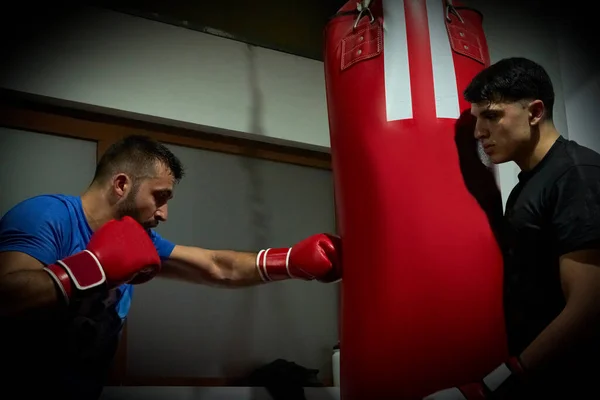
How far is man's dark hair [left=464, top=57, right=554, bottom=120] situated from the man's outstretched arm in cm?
62

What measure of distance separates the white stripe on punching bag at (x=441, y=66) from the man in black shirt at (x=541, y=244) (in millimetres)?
56

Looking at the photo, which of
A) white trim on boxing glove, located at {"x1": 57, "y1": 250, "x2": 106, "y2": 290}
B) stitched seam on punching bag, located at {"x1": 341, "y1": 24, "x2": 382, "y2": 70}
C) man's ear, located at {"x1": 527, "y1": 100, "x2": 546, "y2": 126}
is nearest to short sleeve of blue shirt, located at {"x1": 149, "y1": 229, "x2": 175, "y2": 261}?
white trim on boxing glove, located at {"x1": 57, "y1": 250, "x2": 106, "y2": 290}

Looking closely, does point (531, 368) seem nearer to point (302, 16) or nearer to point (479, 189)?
point (479, 189)

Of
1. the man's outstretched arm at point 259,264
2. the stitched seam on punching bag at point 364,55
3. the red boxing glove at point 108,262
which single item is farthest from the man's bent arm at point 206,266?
the stitched seam on punching bag at point 364,55

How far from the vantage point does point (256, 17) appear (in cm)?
318

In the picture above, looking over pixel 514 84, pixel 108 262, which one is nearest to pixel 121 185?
pixel 108 262

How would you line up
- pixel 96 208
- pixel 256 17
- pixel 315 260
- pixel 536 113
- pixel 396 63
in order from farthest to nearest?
pixel 256 17
pixel 96 208
pixel 315 260
pixel 396 63
pixel 536 113

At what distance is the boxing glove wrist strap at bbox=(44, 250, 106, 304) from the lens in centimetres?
165

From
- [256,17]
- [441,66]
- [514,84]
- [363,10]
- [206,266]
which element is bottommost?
[206,266]

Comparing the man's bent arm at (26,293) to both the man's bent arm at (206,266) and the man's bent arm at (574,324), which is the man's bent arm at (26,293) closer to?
the man's bent arm at (206,266)

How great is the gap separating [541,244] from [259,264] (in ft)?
3.10

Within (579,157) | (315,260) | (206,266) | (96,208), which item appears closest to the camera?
(579,157)

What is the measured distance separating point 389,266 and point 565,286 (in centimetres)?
42

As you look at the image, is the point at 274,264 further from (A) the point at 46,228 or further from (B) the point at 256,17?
(B) the point at 256,17
